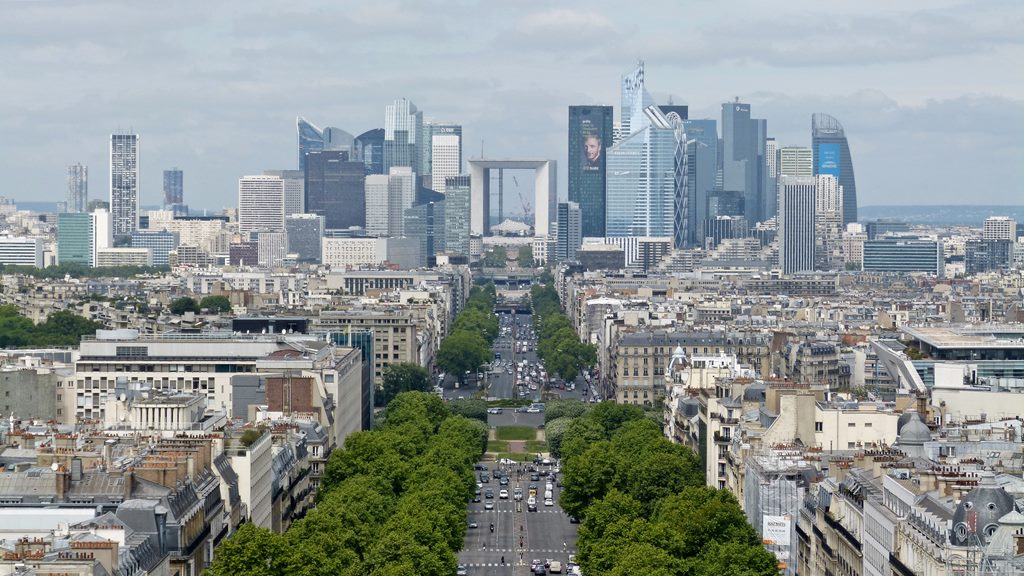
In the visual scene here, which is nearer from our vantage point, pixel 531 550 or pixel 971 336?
pixel 531 550

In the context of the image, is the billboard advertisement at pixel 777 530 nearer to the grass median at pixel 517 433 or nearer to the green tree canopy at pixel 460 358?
the grass median at pixel 517 433

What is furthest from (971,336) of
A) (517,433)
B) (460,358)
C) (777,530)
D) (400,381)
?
(460,358)

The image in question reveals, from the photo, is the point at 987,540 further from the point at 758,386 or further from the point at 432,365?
the point at 432,365

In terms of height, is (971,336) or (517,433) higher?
(971,336)

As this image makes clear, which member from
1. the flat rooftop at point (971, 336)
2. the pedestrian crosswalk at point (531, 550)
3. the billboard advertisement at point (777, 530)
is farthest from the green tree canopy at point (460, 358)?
the billboard advertisement at point (777, 530)

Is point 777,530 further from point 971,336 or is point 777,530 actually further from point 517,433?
point 517,433

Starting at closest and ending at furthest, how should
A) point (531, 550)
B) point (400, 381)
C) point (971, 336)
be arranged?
point (531, 550) < point (971, 336) < point (400, 381)

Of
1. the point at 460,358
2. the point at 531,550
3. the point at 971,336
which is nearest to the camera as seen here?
the point at 531,550

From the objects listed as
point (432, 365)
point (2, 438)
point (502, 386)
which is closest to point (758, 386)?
point (2, 438)
